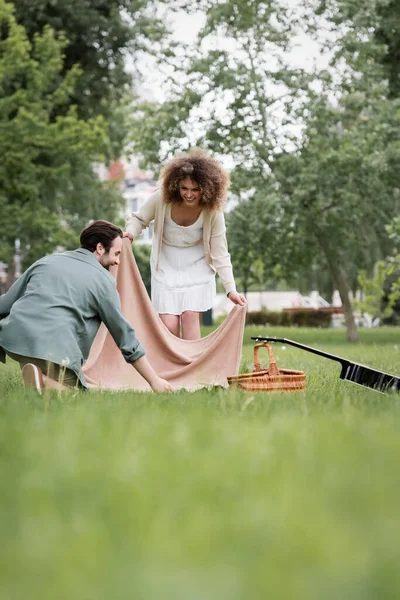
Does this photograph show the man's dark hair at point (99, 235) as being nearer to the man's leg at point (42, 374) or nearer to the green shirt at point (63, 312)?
the green shirt at point (63, 312)

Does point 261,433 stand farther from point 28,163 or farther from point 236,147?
point 28,163

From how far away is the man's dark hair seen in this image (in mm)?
6512

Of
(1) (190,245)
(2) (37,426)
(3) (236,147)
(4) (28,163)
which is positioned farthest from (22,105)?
(2) (37,426)

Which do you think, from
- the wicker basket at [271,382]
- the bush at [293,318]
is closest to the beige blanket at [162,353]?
the wicker basket at [271,382]

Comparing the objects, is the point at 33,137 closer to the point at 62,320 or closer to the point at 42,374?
the point at 62,320

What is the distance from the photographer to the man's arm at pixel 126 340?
588cm

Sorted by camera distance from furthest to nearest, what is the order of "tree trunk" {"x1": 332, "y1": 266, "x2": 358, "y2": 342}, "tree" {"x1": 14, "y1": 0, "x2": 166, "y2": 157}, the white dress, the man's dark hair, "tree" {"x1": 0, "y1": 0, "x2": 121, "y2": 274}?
"tree" {"x1": 14, "y1": 0, "x2": 166, "y2": 157} < "tree trunk" {"x1": 332, "y1": 266, "x2": 358, "y2": 342} < "tree" {"x1": 0, "y1": 0, "x2": 121, "y2": 274} < the white dress < the man's dark hair

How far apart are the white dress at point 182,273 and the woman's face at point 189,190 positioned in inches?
14.0

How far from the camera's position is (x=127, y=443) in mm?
3240

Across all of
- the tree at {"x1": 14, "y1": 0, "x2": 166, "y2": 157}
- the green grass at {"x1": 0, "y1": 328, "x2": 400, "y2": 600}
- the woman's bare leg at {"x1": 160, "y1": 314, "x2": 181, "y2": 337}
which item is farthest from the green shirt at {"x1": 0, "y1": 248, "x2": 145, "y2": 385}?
the tree at {"x1": 14, "y1": 0, "x2": 166, "y2": 157}

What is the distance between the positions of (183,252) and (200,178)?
2.40ft

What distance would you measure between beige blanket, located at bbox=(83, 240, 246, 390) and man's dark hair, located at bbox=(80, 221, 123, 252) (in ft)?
3.87

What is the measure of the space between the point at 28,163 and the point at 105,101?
6.68 meters

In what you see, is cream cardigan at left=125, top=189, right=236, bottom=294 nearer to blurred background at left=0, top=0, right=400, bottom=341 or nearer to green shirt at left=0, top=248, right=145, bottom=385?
green shirt at left=0, top=248, right=145, bottom=385
